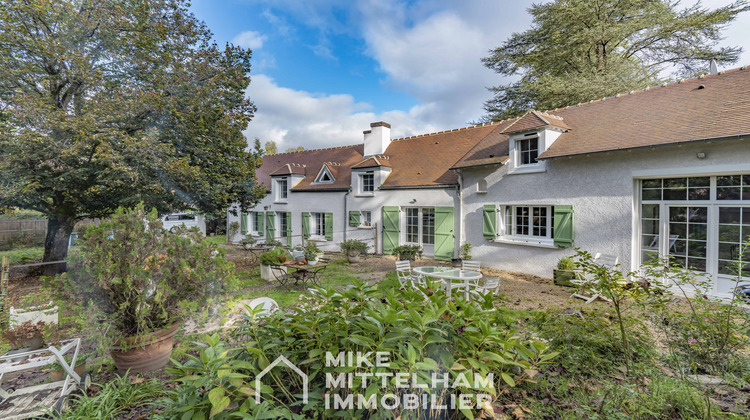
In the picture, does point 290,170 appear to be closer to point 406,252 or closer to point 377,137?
point 377,137

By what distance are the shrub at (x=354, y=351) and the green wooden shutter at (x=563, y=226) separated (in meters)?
8.38

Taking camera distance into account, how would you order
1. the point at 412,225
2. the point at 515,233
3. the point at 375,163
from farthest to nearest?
the point at 375,163, the point at 412,225, the point at 515,233

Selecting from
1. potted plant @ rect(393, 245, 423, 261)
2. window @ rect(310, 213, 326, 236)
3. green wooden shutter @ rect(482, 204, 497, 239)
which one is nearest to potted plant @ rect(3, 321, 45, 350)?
potted plant @ rect(393, 245, 423, 261)

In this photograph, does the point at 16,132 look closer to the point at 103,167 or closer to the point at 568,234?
the point at 103,167

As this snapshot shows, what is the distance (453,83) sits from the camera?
19.2 m

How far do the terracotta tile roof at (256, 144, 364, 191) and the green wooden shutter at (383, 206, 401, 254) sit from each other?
9.68 feet

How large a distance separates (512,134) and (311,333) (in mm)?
10357

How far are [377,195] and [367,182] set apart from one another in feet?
3.52

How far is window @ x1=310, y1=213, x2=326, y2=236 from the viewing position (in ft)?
55.7

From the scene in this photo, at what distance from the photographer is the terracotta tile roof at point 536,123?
9.43m

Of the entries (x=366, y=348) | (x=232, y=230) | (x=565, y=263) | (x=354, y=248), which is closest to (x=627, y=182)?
(x=565, y=263)

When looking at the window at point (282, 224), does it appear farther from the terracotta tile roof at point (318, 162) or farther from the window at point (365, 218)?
the window at point (365, 218)

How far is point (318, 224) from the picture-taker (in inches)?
674

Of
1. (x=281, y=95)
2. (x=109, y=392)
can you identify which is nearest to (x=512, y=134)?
(x=109, y=392)
